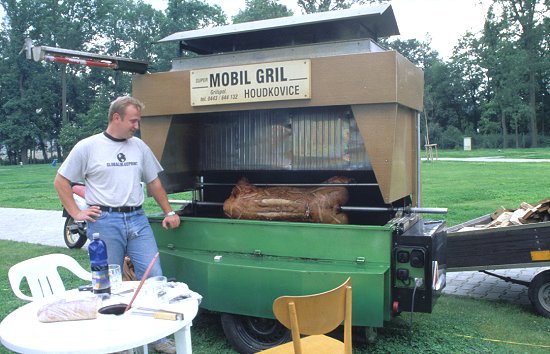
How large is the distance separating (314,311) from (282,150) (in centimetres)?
265

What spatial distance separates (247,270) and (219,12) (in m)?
54.0

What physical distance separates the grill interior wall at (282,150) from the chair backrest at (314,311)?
2.19m

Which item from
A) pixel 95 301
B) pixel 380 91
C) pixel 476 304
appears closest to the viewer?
pixel 95 301

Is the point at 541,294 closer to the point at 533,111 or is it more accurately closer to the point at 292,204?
the point at 292,204

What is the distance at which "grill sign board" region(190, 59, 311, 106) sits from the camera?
3915 millimetres

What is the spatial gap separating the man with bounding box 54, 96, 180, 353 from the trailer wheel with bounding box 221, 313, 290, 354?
0.75 metres

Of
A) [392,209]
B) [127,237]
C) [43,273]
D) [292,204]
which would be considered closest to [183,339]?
[127,237]

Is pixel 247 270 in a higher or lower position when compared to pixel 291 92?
lower

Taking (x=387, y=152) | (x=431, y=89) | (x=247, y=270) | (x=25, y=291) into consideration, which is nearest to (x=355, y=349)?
(x=247, y=270)

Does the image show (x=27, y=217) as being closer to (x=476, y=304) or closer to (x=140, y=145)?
(x=140, y=145)

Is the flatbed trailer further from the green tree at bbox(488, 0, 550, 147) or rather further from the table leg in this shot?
the green tree at bbox(488, 0, 550, 147)

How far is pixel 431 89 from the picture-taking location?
54438 mm

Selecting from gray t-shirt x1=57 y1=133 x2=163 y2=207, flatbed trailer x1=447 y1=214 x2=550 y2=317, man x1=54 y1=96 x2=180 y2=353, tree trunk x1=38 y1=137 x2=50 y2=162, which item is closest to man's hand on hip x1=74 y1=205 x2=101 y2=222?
man x1=54 y1=96 x2=180 y2=353

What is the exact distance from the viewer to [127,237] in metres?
4.02
